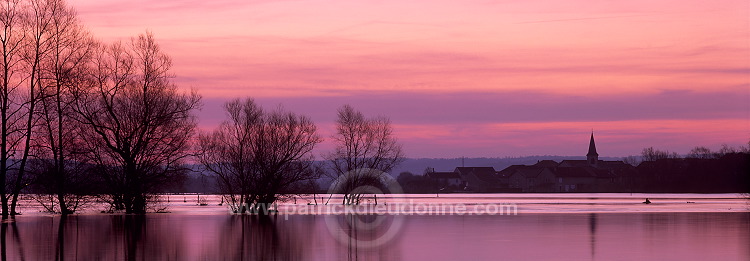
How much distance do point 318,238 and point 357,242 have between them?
7.92ft

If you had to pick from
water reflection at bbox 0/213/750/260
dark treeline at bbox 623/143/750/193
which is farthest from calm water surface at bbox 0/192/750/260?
dark treeline at bbox 623/143/750/193

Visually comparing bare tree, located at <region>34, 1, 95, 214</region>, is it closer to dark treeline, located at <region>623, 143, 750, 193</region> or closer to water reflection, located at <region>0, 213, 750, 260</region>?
water reflection, located at <region>0, 213, 750, 260</region>

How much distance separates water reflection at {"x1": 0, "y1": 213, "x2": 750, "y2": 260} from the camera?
24.7 metres

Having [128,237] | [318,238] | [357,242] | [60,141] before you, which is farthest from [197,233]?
[60,141]

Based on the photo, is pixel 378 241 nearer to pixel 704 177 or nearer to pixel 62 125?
pixel 62 125

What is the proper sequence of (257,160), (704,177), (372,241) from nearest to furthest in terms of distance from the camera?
(372,241) → (257,160) → (704,177)

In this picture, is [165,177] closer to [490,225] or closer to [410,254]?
[490,225]

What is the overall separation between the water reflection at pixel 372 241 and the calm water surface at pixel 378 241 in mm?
29

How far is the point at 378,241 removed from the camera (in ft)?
101

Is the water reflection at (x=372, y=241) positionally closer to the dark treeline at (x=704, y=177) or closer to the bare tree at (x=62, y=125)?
the bare tree at (x=62, y=125)

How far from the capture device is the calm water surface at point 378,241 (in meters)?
24.6

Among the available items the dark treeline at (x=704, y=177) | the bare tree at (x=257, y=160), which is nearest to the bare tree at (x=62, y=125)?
the bare tree at (x=257, y=160)

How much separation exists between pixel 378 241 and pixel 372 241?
0.20 m

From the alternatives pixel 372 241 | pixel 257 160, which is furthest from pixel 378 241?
pixel 257 160
